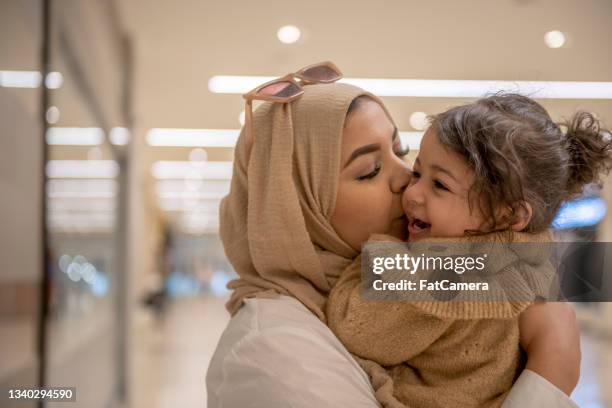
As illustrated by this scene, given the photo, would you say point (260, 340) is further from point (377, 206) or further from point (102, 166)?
point (102, 166)

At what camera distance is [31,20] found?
7.47ft

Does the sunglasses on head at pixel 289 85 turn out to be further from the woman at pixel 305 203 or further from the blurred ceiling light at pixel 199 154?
the blurred ceiling light at pixel 199 154

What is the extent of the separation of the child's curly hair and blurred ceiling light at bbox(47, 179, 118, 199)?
213 centimetres

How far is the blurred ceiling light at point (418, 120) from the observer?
1.09m

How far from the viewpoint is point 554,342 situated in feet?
3.04

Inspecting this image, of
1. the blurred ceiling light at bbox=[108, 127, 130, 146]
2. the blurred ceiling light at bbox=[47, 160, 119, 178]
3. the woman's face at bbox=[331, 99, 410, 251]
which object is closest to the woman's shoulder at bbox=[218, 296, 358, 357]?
the woman's face at bbox=[331, 99, 410, 251]

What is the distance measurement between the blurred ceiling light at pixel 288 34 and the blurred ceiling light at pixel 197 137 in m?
0.25

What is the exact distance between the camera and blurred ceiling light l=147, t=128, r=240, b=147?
1.42 meters

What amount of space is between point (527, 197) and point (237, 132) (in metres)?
0.66

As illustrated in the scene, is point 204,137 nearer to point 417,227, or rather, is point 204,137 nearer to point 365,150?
point 365,150

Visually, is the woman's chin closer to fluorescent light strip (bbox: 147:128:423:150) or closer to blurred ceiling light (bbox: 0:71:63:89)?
fluorescent light strip (bbox: 147:128:423:150)

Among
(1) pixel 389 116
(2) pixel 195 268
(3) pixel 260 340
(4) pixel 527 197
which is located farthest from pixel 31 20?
(4) pixel 527 197

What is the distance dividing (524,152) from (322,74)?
0.45 meters

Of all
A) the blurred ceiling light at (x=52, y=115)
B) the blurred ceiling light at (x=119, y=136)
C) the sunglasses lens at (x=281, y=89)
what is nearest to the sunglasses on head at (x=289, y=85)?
the sunglasses lens at (x=281, y=89)
